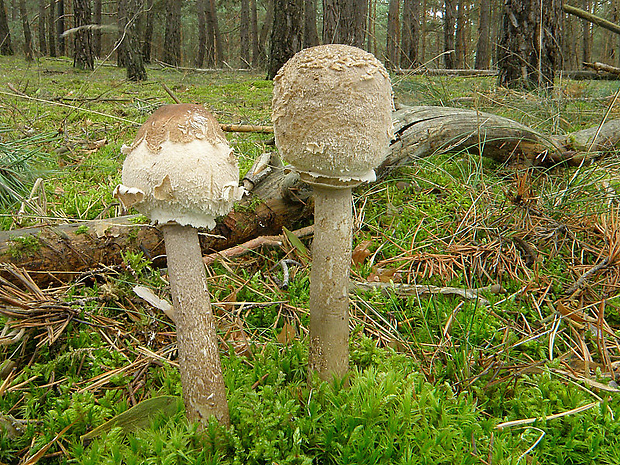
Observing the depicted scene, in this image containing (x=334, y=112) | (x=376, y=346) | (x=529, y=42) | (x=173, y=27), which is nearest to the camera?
(x=334, y=112)

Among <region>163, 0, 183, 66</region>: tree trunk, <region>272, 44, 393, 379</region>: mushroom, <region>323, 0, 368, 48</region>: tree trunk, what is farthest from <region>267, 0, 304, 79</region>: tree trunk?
<region>163, 0, 183, 66</region>: tree trunk

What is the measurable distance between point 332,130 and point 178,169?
0.56 m

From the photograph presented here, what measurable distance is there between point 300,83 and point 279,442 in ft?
4.48

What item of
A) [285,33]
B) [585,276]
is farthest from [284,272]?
[285,33]

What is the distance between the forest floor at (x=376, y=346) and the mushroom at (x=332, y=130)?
52 cm

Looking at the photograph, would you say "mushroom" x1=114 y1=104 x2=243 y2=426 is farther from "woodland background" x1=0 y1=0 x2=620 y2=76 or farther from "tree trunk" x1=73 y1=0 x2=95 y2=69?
"tree trunk" x1=73 y1=0 x2=95 y2=69

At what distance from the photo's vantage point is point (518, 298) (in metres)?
2.61

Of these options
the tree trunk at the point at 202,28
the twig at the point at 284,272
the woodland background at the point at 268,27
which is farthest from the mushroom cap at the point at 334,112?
the tree trunk at the point at 202,28

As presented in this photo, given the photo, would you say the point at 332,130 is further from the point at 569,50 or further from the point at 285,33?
the point at 569,50

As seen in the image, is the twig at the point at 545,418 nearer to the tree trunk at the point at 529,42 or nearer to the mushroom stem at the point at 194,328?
the mushroom stem at the point at 194,328

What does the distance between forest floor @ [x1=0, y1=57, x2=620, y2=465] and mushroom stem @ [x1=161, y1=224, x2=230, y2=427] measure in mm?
109

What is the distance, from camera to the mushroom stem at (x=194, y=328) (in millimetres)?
1610

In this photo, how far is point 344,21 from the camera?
6172 millimetres

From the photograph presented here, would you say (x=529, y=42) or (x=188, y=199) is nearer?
(x=188, y=199)
